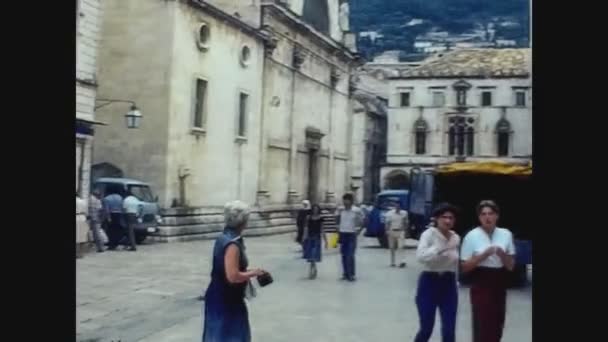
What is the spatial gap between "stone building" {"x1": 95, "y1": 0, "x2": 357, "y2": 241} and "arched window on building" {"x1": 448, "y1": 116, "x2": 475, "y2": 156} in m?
1.01

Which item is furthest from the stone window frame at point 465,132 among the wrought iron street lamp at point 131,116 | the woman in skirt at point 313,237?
the wrought iron street lamp at point 131,116

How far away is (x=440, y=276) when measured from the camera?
4797 mm

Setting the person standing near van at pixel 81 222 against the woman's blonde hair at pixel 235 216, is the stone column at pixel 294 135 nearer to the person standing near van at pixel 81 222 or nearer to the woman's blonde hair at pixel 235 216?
the person standing near van at pixel 81 222

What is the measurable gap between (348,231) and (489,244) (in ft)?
5.87

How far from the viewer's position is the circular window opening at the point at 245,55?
7.39m

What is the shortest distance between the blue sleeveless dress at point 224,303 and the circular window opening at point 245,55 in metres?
3.30

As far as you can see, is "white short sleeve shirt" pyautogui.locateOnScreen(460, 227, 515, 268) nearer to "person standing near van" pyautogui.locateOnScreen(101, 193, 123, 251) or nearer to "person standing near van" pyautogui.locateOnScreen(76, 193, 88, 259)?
"person standing near van" pyautogui.locateOnScreen(76, 193, 88, 259)

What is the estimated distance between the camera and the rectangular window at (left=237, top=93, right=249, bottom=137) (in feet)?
24.2

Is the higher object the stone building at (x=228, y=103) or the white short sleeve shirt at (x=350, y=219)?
A: the stone building at (x=228, y=103)

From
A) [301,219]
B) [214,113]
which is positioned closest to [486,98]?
[301,219]

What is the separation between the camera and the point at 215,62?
24.5 ft

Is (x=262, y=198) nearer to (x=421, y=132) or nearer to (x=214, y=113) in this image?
(x=214, y=113)
